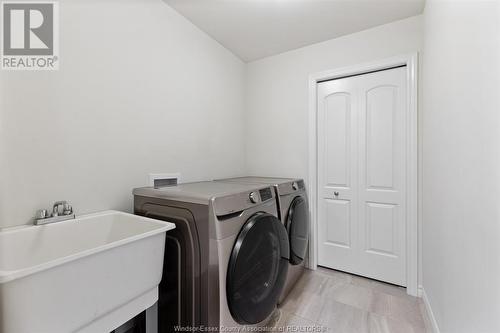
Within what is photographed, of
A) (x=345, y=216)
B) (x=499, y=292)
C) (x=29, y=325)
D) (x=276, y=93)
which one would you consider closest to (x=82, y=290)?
(x=29, y=325)

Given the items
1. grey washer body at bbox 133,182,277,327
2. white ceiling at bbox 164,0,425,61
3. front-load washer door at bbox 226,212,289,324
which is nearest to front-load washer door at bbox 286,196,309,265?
front-load washer door at bbox 226,212,289,324

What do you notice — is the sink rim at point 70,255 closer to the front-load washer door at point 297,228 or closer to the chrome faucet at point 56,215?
the chrome faucet at point 56,215

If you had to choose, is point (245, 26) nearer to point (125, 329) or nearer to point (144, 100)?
point (144, 100)

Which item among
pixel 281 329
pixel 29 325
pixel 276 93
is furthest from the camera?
pixel 276 93

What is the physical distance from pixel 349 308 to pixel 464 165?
1335 mm

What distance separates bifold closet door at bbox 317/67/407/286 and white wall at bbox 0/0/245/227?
1.24 meters

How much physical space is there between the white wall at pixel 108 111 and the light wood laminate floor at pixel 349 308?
134 cm

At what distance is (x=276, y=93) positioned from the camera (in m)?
2.53

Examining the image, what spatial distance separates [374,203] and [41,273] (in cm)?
229

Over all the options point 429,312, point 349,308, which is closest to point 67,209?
point 349,308

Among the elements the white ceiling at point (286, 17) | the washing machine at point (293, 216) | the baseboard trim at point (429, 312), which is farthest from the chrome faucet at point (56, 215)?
the baseboard trim at point (429, 312)

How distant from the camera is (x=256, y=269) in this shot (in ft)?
4.09

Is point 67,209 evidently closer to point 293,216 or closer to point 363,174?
point 293,216

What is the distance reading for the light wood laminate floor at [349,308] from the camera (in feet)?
4.91
